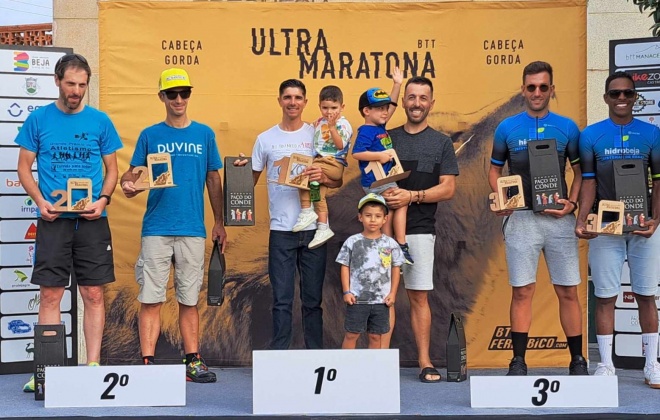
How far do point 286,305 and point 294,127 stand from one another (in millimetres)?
1133

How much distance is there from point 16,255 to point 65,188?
110 centimetres

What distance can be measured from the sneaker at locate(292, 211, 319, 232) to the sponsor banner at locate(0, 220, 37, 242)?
5.72ft

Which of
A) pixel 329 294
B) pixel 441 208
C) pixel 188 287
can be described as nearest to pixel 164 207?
pixel 188 287

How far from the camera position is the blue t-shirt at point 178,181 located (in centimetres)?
616

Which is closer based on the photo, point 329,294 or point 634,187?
point 634,187

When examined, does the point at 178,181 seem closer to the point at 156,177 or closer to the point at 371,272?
the point at 156,177

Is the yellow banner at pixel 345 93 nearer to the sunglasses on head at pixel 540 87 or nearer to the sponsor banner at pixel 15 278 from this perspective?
the sponsor banner at pixel 15 278

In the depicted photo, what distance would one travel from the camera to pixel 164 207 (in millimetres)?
6156

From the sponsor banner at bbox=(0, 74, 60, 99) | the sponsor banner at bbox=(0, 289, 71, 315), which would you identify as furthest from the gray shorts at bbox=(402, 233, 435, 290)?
the sponsor banner at bbox=(0, 74, 60, 99)

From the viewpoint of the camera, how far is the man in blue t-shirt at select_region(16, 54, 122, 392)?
5.77 m

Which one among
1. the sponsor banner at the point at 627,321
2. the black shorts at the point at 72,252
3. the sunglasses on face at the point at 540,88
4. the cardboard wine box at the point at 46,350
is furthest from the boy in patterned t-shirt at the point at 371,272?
the sponsor banner at the point at 627,321

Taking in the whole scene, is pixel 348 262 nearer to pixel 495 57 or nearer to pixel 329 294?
pixel 329 294

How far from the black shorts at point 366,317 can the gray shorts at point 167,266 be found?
985 mm

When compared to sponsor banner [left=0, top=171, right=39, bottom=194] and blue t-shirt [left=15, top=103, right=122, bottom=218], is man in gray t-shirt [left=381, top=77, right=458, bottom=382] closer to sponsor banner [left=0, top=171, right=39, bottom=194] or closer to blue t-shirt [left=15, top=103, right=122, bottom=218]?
blue t-shirt [left=15, top=103, right=122, bottom=218]
